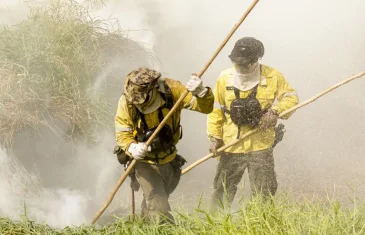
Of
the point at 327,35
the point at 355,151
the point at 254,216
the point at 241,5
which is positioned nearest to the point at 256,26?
the point at 241,5

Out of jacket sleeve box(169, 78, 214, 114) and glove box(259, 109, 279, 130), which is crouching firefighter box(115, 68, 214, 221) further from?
glove box(259, 109, 279, 130)

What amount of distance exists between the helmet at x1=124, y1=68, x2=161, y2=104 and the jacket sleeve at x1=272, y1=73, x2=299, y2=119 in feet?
4.77

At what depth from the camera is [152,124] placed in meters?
5.30

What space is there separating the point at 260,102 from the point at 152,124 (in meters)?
1.29

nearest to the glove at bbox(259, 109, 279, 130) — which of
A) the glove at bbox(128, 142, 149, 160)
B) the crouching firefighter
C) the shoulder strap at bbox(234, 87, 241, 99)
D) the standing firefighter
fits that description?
the standing firefighter

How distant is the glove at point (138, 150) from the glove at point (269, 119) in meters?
1.32

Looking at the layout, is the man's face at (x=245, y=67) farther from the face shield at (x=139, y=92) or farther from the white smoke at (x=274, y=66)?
the white smoke at (x=274, y=66)

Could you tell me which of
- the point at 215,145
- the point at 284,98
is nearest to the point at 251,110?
the point at 284,98

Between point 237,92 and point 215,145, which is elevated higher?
point 237,92

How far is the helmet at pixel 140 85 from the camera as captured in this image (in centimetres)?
502

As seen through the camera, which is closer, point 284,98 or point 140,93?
point 140,93

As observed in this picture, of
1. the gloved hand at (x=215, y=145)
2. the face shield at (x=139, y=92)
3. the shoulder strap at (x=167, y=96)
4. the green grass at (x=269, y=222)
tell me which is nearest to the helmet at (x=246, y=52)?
the gloved hand at (x=215, y=145)

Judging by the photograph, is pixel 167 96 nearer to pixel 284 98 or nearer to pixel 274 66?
pixel 284 98

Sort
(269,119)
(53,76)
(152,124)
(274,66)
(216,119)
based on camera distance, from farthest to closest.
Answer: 1. (274,66)
2. (53,76)
3. (216,119)
4. (269,119)
5. (152,124)
